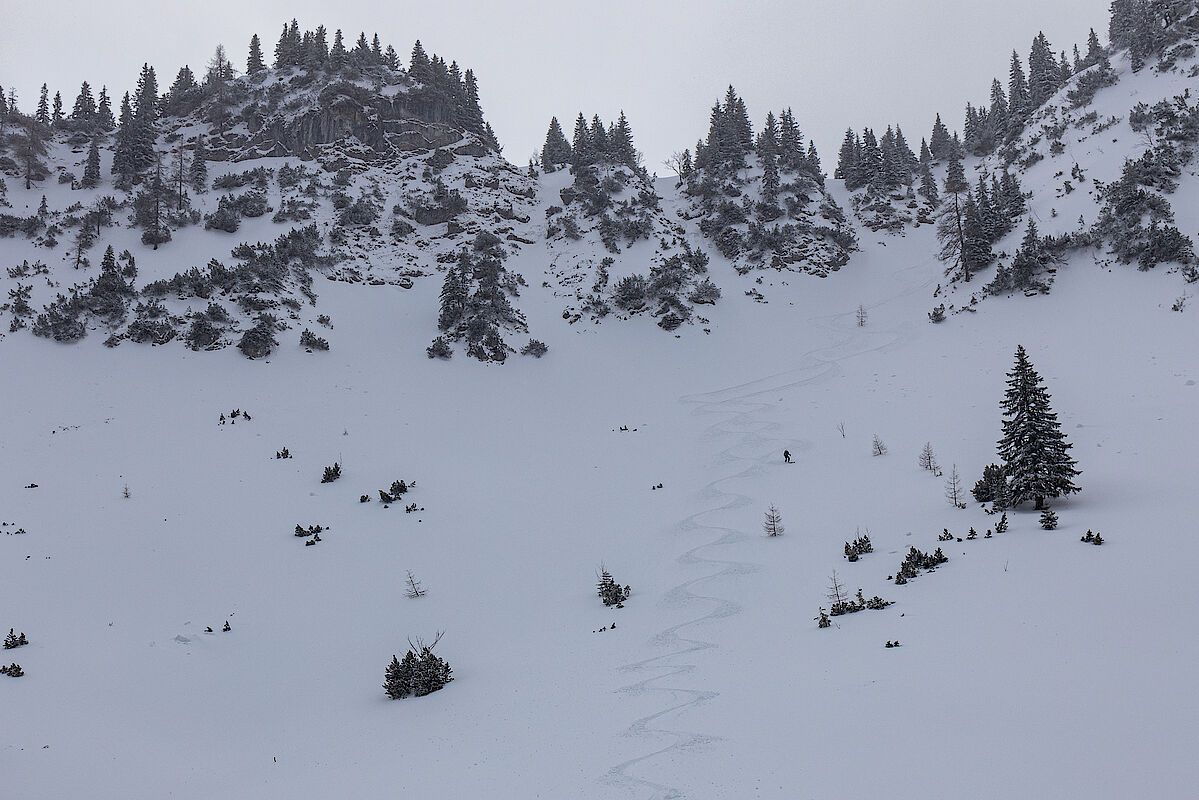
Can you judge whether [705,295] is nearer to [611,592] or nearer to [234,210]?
[611,592]

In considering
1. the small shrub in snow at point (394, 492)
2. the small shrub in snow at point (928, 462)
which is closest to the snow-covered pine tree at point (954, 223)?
the small shrub in snow at point (928, 462)

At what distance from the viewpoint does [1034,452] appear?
53.4 ft

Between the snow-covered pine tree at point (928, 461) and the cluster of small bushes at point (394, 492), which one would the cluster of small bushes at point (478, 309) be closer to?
the cluster of small bushes at point (394, 492)

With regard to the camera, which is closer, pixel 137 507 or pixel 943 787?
pixel 943 787

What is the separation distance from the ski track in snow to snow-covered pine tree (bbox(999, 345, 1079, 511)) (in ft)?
26.1

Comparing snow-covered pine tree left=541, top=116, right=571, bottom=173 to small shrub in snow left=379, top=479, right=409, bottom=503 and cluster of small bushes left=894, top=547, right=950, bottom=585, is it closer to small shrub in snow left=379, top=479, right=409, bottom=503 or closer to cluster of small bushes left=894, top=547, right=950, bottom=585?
small shrub in snow left=379, top=479, right=409, bottom=503

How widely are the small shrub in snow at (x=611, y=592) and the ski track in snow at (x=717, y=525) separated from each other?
121 cm

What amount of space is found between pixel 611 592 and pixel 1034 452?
12689 mm

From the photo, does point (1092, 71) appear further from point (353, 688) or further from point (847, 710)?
point (353, 688)

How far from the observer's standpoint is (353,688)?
13.0 metres

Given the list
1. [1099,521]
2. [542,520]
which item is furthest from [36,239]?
[1099,521]

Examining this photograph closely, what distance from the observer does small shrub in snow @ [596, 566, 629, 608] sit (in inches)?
627

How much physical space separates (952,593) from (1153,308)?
2583cm

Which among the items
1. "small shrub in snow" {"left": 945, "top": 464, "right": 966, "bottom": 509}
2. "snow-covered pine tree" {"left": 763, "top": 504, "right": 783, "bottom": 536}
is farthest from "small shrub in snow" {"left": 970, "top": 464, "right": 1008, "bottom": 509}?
"snow-covered pine tree" {"left": 763, "top": 504, "right": 783, "bottom": 536}
